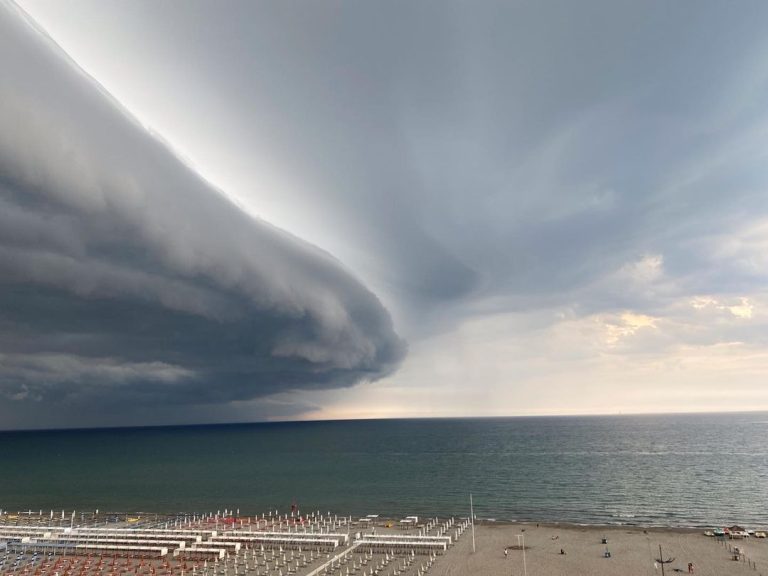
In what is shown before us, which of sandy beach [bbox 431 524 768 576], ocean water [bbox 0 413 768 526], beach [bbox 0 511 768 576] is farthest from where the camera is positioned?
ocean water [bbox 0 413 768 526]

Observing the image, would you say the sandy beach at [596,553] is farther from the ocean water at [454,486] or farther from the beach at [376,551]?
the ocean water at [454,486]

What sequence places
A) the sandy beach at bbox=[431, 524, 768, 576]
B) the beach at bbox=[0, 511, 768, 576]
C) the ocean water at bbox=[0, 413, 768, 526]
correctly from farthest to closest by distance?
the ocean water at bbox=[0, 413, 768, 526] → the beach at bbox=[0, 511, 768, 576] → the sandy beach at bbox=[431, 524, 768, 576]

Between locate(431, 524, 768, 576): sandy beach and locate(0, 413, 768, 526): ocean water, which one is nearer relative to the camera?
locate(431, 524, 768, 576): sandy beach

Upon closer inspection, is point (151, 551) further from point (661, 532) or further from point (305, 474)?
point (305, 474)

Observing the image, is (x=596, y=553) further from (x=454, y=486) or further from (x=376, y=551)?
(x=454, y=486)

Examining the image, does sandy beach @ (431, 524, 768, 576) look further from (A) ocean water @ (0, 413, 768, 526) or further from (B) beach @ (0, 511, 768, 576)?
(A) ocean water @ (0, 413, 768, 526)

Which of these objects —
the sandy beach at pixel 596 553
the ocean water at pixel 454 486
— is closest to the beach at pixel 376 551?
the sandy beach at pixel 596 553

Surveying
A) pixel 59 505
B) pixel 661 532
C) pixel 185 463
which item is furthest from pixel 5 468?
pixel 661 532

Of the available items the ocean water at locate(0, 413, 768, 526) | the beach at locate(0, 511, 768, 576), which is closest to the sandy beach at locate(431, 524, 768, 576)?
the beach at locate(0, 511, 768, 576)

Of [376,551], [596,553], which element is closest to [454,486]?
[596,553]
